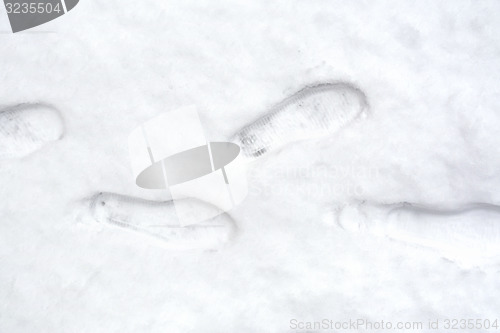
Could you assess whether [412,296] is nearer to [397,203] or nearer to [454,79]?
[397,203]

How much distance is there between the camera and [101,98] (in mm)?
712

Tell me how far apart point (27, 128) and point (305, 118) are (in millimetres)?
425

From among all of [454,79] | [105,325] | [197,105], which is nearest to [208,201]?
[197,105]

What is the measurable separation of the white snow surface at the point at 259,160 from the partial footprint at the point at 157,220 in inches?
0.8

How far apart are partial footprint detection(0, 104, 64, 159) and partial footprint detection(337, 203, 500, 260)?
0.50 m

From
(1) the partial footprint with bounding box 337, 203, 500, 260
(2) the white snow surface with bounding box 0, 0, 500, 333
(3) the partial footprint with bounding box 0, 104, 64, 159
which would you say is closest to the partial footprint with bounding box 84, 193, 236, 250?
(2) the white snow surface with bounding box 0, 0, 500, 333

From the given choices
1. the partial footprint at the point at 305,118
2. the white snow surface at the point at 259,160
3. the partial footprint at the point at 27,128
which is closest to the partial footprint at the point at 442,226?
the white snow surface at the point at 259,160

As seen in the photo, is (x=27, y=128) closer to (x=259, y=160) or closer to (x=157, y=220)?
(x=157, y=220)

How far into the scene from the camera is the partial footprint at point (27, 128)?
687 mm

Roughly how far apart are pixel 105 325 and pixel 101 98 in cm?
37

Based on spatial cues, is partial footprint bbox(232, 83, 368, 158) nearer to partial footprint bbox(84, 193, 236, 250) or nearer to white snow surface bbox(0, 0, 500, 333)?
white snow surface bbox(0, 0, 500, 333)

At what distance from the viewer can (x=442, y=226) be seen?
0.69 meters

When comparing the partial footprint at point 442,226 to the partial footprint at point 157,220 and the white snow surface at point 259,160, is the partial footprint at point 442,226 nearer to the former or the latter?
the white snow surface at point 259,160

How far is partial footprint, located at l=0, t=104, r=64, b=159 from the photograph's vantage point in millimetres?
687
